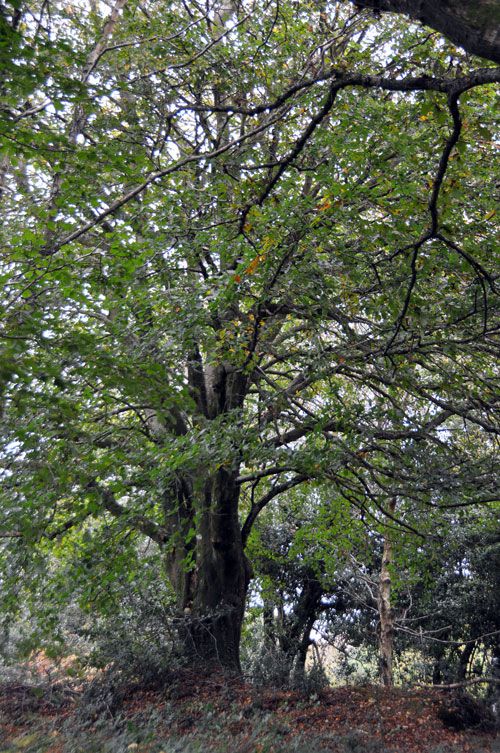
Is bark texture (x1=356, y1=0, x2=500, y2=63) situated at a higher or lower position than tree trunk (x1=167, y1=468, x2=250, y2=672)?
higher

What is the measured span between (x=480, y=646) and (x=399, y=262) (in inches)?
450

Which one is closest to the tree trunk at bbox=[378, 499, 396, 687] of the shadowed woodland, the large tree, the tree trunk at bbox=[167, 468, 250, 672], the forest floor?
the shadowed woodland

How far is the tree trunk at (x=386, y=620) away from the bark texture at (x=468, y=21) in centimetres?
985

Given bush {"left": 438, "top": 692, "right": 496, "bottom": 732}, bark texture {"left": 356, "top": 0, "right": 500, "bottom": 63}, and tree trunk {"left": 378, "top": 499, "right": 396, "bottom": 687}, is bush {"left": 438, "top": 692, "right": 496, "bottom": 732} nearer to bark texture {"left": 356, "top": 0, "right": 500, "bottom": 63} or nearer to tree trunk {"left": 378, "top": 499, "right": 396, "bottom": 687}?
tree trunk {"left": 378, "top": 499, "right": 396, "bottom": 687}

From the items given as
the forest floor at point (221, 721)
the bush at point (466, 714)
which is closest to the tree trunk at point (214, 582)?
the forest floor at point (221, 721)

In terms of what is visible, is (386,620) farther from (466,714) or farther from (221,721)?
(221,721)

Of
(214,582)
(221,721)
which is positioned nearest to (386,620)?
(214,582)

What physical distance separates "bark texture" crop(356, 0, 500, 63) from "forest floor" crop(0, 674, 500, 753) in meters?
5.95

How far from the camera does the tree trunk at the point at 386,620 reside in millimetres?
11570

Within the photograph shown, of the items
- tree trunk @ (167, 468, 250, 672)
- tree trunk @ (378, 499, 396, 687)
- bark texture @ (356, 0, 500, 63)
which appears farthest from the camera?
tree trunk @ (378, 499, 396, 687)

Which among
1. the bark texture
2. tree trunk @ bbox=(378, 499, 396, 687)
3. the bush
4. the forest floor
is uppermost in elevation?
the bark texture

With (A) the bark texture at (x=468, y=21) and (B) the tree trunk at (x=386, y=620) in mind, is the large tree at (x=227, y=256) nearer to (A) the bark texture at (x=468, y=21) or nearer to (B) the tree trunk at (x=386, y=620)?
(A) the bark texture at (x=468, y=21)

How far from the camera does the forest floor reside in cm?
608

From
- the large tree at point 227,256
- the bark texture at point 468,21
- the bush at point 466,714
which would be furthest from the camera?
the bush at point 466,714
